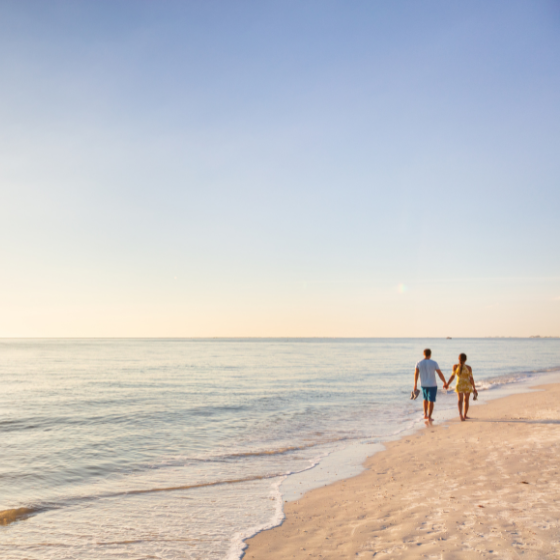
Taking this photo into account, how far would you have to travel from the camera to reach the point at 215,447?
11.9 metres

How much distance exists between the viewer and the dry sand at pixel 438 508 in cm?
481

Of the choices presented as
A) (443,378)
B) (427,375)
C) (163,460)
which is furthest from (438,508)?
(443,378)

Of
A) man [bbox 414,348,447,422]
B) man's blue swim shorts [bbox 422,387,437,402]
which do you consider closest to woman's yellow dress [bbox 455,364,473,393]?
man [bbox 414,348,447,422]

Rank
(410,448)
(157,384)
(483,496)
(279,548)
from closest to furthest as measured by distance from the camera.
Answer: (279,548) → (483,496) → (410,448) → (157,384)

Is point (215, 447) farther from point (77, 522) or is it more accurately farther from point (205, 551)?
point (205, 551)

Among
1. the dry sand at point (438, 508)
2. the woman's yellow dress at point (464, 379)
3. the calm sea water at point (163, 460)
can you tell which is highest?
the woman's yellow dress at point (464, 379)

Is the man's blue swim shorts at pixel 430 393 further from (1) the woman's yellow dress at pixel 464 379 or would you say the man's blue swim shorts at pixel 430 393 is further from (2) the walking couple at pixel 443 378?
(1) the woman's yellow dress at pixel 464 379

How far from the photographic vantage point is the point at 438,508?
6.02 m

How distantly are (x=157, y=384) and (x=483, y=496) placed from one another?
2568cm

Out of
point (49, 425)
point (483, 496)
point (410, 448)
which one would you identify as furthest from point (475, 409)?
point (49, 425)

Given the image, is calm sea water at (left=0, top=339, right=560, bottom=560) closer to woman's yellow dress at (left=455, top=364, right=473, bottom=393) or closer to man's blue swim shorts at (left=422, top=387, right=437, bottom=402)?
man's blue swim shorts at (left=422, top=387, right=437, bottom=402)

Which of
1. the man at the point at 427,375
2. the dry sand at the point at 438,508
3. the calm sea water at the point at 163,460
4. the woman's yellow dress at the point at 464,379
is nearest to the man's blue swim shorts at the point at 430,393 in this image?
the man at the point at 427,375

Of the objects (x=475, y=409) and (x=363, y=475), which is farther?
(x=475, y=409)

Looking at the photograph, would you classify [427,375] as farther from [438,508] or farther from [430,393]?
[438,508]
